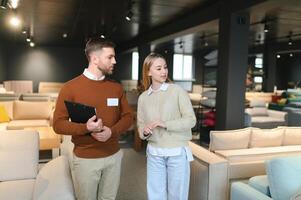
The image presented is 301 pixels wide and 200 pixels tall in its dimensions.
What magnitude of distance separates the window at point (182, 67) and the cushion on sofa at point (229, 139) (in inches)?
466

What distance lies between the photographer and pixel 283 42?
10188mm

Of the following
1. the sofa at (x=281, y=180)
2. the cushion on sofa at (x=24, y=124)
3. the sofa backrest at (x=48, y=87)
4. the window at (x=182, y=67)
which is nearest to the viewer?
the sofa at (x=281, y=180)

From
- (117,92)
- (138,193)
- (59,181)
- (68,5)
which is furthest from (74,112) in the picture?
(68,5)

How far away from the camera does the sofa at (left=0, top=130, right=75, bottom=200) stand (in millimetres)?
2221

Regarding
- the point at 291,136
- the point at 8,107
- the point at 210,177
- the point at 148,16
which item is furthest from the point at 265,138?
the point at 8,107

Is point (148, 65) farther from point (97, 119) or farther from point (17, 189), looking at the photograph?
point (17, 189)

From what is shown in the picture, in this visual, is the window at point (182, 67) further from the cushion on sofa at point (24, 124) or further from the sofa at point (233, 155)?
the sofa at point (233, 155)

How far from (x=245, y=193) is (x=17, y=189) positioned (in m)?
1.73

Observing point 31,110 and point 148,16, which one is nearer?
point 31,110

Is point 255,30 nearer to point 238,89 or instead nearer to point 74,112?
point 238,89

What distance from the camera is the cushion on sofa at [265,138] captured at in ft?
10.5

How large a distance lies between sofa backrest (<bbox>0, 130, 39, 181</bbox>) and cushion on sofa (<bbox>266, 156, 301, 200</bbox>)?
193cm

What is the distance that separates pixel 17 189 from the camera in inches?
91.0

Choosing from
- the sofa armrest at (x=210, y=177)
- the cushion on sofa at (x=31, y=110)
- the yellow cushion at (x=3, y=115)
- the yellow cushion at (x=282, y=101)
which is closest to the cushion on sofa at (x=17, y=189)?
the sofa armrest at (x=210, y=177)
